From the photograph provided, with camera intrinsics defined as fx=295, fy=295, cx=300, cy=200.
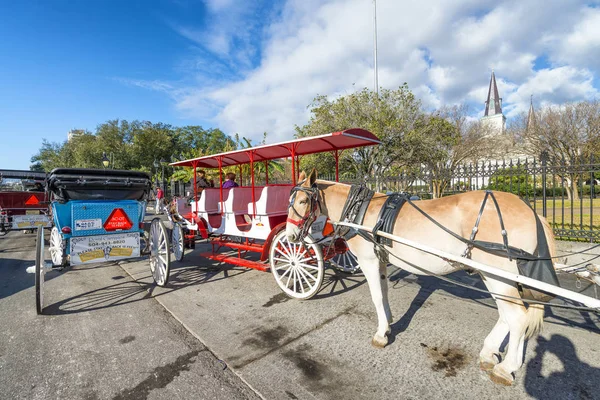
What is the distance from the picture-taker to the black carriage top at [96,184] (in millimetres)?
4875

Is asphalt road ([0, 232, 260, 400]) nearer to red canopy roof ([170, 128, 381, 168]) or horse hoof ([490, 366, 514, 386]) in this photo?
horse hoof ([490, 366, 514, 386])

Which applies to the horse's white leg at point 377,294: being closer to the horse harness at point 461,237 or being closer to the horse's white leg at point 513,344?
the horse harness at point 461,237

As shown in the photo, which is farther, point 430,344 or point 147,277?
point 147,277

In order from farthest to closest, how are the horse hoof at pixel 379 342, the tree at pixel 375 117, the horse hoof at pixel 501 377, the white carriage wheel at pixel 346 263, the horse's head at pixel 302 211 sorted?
the tree at pixel 375 117 < the white carriage wheel at pixel 346 263 < the horse's head at pixel 302 211 < the horse hoof at pixel 379 342 < the horse hoof at pixel 501 377

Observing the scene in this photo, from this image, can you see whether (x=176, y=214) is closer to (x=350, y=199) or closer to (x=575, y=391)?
(x=350, y=199)

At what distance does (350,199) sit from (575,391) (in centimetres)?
233

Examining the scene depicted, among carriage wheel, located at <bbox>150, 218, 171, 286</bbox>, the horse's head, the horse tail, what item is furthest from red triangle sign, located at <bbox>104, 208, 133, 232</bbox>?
the horse tail

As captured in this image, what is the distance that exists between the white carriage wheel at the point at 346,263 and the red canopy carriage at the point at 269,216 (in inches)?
3.3

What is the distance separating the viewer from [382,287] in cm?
323

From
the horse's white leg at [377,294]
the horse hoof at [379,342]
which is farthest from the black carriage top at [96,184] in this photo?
the horse hoof at [379,342]

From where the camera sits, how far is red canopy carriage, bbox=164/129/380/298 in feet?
13.6

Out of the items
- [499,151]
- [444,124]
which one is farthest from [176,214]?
[499,151]

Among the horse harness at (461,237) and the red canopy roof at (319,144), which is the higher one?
the red canopy roof at (319,144)

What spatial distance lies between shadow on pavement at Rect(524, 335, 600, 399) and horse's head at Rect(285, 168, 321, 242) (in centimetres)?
231
